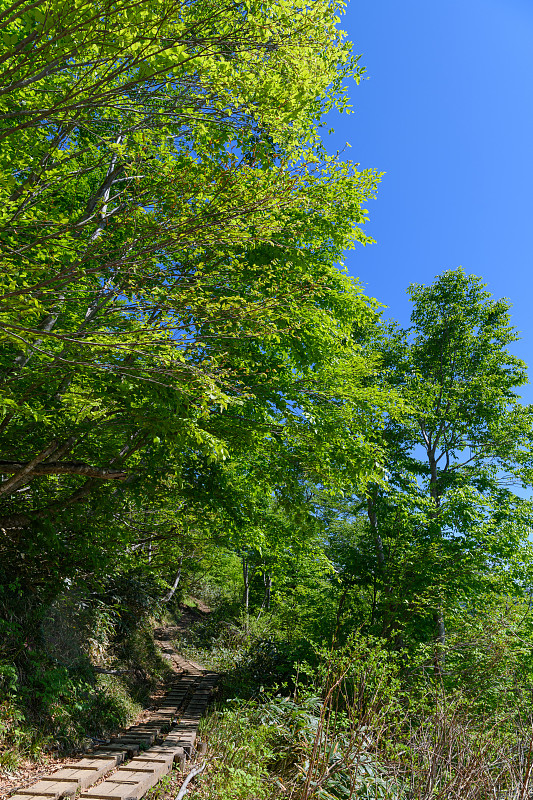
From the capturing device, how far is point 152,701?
1104 cm

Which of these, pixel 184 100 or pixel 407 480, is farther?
pixel 407 480

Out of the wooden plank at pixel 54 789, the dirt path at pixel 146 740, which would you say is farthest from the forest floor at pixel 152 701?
the wooden plank at pixel 54 789

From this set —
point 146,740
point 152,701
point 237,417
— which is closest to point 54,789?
point 146,740

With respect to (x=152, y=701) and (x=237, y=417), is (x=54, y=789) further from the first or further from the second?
(x=152, y=701)

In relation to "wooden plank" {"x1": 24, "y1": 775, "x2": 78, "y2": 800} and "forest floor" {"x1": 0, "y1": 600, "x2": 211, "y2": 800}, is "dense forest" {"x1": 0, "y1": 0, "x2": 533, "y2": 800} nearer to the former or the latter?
"forest floor" {"x1": 0, "y1": 600, "x2": 211, "y2": 800}

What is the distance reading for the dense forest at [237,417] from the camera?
3.77 meters

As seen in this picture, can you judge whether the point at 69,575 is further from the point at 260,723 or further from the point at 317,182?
the point at 317,182

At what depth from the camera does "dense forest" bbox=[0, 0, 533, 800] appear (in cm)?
377

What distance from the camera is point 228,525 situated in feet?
27.7

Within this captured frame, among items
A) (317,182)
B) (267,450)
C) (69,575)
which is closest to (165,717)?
(69,575)

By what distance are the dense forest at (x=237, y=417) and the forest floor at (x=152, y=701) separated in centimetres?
24

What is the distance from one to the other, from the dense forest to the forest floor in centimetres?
24

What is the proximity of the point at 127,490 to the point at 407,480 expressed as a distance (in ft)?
27.8

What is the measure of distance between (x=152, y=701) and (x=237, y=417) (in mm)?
7893
